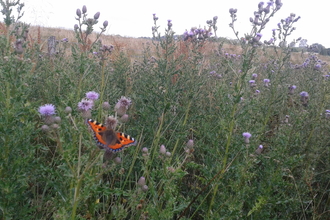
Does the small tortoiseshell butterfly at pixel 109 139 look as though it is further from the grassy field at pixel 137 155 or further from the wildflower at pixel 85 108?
the wildflower at pixel 85 108

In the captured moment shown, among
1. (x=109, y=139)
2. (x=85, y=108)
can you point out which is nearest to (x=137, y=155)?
(x=85, y=108)

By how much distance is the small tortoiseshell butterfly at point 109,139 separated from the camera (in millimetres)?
1445

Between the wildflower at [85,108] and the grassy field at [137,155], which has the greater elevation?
the wildflower at [85,108]

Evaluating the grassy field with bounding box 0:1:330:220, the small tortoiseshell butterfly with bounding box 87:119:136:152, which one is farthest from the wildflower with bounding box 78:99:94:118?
the small tortoiseshell butterfly with bounding box 87:119:136:152

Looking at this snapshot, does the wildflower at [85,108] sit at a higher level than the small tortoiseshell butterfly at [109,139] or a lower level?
higher

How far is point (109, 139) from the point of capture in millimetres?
1493

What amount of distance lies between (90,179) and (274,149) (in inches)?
65.8

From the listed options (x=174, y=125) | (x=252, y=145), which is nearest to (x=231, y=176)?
(x=252, y=145)

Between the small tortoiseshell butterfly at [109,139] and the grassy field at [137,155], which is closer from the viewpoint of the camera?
the small tortoiseshell butterfly at [109,139]

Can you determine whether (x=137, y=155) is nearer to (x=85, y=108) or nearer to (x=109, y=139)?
(x=85, y=108)

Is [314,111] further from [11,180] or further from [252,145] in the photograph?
[11,180]

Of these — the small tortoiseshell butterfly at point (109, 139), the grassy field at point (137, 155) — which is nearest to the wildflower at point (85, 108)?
the grassy field at point (137, 155)

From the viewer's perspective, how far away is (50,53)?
475cm

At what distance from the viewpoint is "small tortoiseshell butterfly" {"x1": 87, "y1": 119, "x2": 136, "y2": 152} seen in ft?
4.74
